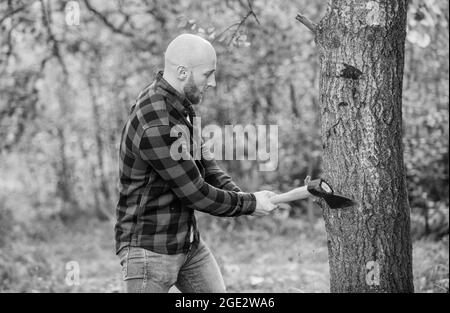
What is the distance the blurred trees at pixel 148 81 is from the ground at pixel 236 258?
734 millimetres

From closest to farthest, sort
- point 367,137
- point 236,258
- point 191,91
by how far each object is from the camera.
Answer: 1. point 191,91
2. point 367,137
3. point 236,258

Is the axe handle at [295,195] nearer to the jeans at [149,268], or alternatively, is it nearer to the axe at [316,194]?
the axe at [316,194]

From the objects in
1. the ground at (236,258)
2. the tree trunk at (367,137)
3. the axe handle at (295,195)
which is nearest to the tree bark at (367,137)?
the tree trunk at (367,137)

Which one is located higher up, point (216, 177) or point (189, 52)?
point (189, 52)

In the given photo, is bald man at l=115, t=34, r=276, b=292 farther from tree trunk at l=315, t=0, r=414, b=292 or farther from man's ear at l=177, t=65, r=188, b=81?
tree trunk at l=315, t=0, r=414, b=292

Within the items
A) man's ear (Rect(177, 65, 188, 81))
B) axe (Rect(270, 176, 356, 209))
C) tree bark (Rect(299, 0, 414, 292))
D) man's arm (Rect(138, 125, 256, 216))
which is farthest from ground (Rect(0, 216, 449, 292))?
man's ear (Rect(177, 65, 188, 81))

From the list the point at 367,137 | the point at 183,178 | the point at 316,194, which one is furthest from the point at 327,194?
the point at 183,178

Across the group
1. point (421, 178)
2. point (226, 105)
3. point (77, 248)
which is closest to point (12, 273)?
point (77, 248)

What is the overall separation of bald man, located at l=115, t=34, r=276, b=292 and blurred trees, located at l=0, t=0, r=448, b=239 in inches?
137

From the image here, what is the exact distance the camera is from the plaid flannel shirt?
A: 275 centimetres

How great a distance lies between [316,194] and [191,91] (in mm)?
803

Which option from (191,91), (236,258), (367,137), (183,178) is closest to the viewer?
(183,178)

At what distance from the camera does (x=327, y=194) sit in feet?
9.87

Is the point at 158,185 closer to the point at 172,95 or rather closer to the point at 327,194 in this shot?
the point at 172,95
